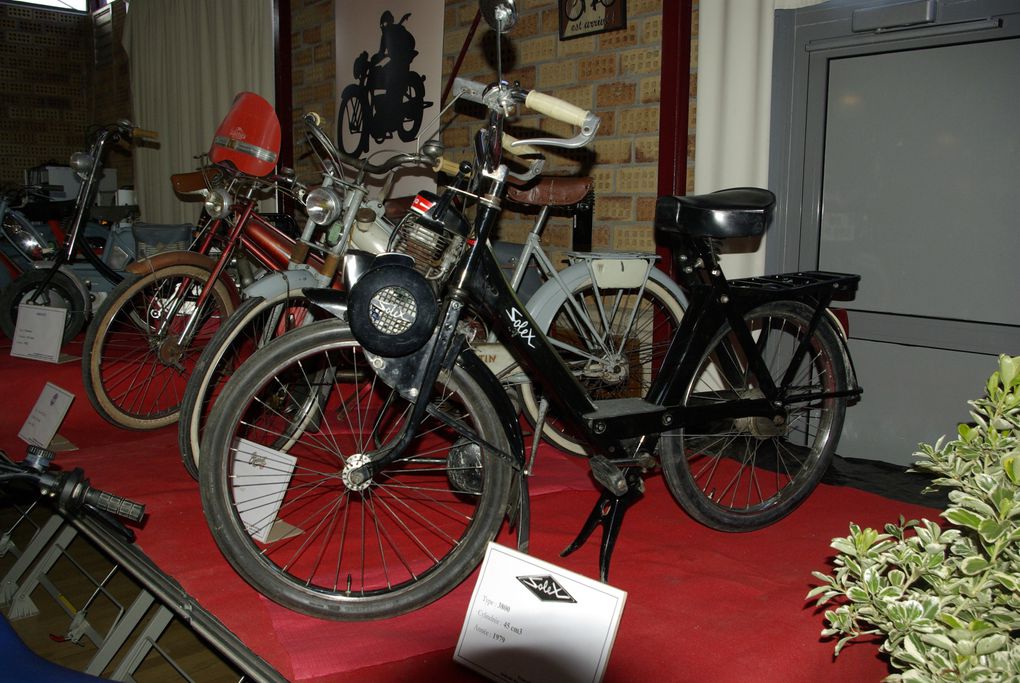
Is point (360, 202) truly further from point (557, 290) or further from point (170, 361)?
point (170, 361)

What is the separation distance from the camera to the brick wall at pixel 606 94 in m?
2.95

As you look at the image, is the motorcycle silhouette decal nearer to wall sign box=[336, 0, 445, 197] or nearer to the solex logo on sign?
wall sign box=[336, 0, 445, 197]

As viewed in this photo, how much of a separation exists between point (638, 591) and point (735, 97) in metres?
1.60

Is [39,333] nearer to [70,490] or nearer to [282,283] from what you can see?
[282,283]

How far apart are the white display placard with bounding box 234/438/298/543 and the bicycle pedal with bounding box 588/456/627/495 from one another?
69cm

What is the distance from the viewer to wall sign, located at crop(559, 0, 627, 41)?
119 inches

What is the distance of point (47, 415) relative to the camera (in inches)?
97.7

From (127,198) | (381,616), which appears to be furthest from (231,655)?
(127,198)

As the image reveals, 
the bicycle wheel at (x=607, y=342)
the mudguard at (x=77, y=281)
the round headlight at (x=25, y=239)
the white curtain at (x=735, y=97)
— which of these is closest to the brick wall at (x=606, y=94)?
the white curtain at (x=735, y=97)

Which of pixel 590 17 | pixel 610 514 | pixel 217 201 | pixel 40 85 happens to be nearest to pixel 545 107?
pixel 610 514

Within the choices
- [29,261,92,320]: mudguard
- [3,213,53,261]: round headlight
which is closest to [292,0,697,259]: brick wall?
[29,261,92,320]: mudguard

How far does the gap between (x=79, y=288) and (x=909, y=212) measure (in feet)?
11.2

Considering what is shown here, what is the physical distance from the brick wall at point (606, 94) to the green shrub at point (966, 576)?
1.78 m

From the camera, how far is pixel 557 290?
243 cm
